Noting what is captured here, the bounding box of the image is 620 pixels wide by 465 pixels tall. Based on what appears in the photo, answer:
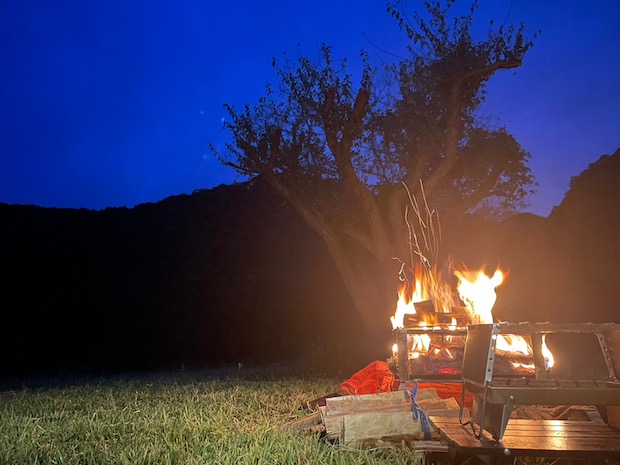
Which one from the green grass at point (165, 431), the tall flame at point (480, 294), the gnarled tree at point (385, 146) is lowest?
the green grass at point (165, 431)

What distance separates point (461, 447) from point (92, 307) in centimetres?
2652

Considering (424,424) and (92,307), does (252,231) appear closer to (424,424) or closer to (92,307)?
(92,307)

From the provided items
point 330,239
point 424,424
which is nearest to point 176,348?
point 330,239

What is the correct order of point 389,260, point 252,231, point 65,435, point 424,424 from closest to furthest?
point 424,424 → point 65,435 → point 389,260 → point 252,231

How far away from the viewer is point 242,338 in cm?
2519

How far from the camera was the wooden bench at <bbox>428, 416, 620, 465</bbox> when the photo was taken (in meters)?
3.83

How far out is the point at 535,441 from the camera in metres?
4.09

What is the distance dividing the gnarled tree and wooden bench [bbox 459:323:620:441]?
850cm

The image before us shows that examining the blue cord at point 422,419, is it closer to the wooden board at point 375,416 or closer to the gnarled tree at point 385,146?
the wooden board at point 375,416

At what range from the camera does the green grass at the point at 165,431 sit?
4.48 metres

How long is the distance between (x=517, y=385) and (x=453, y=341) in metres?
3.10

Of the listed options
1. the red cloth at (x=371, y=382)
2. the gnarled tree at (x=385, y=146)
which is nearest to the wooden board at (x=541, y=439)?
the red cloth at (x=371, y=382)

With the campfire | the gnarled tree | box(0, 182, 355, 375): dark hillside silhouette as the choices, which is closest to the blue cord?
the campfire

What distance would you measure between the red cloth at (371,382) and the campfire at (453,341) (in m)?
0.43
